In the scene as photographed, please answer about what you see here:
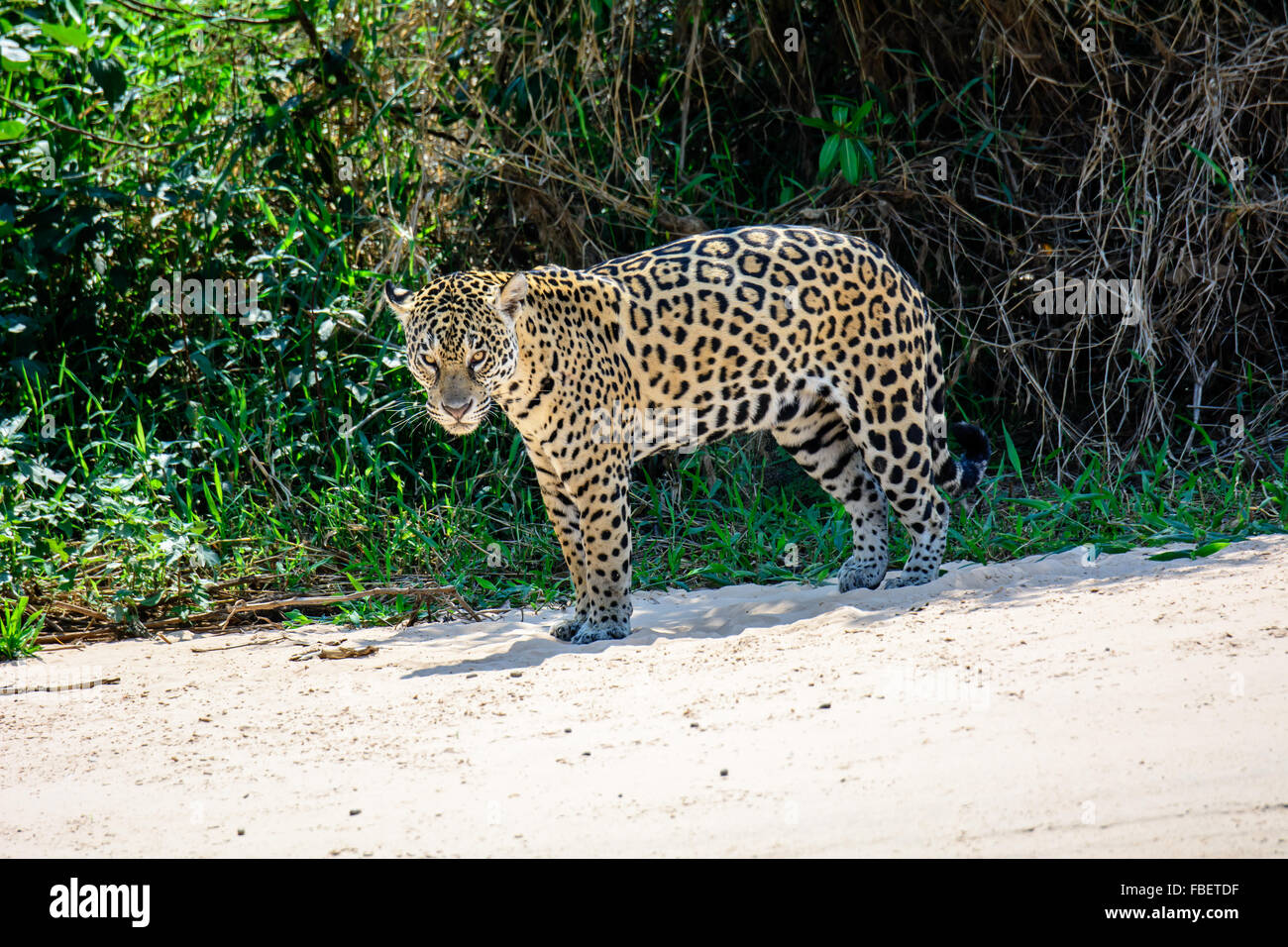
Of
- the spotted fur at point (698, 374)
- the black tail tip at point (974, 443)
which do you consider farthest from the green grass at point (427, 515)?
the spotted fur at point (698, 374)

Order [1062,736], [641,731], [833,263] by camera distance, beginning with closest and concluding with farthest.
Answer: [1062,736]
[641,731]
[833,263]

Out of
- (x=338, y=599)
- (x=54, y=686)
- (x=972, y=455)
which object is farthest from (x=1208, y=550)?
(x=54, y=686)

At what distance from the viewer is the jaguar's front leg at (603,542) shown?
17.7 ft

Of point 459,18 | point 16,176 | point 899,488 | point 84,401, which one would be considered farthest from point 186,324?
point 899,488

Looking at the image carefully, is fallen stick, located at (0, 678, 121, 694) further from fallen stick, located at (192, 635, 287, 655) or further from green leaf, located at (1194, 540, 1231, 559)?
green leaf, located at (1194, 540, 1231, 559)

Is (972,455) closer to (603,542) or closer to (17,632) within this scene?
(603,542)

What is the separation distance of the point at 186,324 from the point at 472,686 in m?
3.90

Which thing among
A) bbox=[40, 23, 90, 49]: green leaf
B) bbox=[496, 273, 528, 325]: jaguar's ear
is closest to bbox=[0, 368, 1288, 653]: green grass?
bbox=[496, 273, 528, 325]: jaguar's ear

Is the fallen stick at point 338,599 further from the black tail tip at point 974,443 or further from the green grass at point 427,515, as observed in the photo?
the black tail tip at point 974,443

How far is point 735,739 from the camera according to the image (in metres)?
3.60

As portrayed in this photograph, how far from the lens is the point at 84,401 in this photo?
295 inches

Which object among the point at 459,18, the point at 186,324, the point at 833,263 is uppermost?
the point at 459,18

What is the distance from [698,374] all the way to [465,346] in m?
1.10

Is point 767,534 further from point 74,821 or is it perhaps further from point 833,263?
point 74,821
